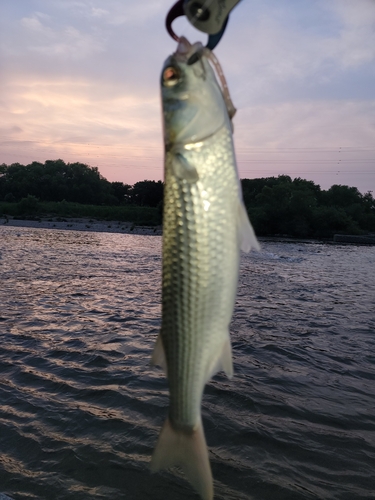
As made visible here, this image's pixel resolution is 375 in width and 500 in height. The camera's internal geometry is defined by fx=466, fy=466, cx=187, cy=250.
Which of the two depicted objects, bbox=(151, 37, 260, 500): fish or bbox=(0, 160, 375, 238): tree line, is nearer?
bbox=(151, 37, 260, 500): fish

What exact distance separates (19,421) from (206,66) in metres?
6.56

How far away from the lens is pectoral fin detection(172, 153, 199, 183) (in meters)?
1.81

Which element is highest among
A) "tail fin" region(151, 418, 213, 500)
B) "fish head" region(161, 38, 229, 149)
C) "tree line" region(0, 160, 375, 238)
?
"tree line" region(0, 160, 375, 238)

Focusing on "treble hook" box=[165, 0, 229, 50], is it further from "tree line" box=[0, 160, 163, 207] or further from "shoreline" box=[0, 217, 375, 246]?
"tree line" box=[0, 160, 163, 207]

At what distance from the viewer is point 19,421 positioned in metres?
6.91

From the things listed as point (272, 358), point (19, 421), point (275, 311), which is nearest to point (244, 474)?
point (19, 421)

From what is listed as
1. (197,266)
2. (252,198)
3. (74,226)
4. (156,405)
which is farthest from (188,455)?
(252,198)

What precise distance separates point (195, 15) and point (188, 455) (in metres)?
1.86

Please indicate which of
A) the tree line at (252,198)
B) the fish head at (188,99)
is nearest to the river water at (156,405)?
the fish head at (188,99)

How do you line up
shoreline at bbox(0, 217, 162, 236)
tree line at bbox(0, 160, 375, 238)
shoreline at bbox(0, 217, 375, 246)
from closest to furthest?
shoreline at bbox(0, 217, 162, 236)
shoreline at bbox(0, 217, 375, 246)
tree line at bbox(0, 160, 375, 238)

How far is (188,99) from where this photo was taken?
5.96ft

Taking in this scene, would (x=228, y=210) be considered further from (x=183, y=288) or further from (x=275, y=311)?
(x=275, y=311)

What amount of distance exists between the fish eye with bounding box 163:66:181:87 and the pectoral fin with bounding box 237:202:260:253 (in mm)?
553

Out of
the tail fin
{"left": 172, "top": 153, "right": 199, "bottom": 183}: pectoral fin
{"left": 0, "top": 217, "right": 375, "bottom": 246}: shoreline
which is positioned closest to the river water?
the tail fin
